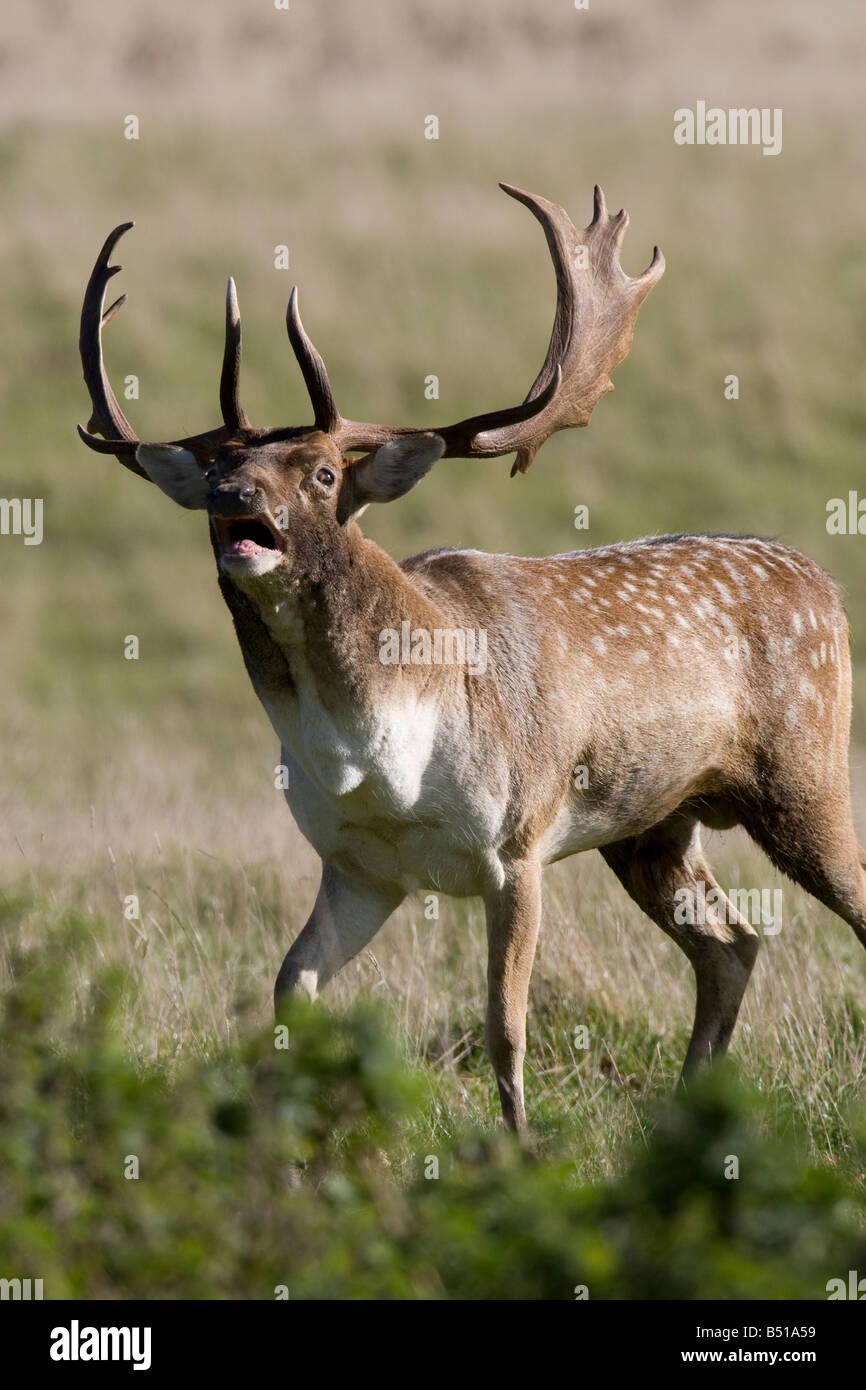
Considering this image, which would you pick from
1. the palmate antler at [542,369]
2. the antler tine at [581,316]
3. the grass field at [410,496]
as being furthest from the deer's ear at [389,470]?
the grass field at [410,496]

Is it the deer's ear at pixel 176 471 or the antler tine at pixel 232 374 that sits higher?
the antler tine at pixel 232 374

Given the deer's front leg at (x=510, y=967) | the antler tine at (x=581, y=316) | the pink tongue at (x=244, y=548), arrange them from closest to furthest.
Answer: the pink tongue at (x=244, y=548) < the deer's front leg at (x=510, y=967) < the antler tine at (x=581, y=316)

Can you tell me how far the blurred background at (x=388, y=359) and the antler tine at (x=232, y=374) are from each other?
1.89 metres

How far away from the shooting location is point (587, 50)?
28.6 m

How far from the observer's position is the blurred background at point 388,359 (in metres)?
7.12

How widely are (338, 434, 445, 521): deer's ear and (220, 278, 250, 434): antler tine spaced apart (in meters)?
0.36

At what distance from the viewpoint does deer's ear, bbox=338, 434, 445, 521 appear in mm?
5215

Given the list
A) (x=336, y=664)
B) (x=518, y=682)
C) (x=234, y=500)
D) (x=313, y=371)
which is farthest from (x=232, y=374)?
(x=518, y=682)

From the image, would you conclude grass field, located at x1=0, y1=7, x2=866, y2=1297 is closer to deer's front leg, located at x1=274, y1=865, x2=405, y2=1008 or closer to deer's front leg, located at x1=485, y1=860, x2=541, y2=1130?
deer's front leg, located at x1=485, y1=860, x2=541, y2=1130

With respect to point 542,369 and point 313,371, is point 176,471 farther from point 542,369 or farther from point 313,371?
point 542,369

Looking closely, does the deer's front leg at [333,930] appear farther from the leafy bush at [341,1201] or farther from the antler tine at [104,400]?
the leafy bush at [341,1201]

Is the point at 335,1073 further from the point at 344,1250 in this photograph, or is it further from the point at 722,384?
the point at 722,384

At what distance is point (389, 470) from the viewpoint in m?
5.24

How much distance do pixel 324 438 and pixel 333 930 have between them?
145 centimetres
